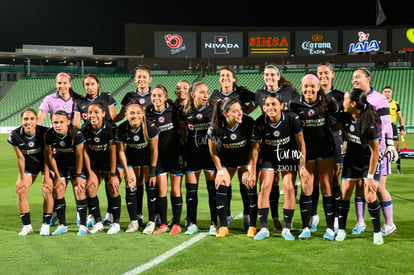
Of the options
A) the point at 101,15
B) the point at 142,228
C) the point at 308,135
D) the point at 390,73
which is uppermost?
the point at 101,15

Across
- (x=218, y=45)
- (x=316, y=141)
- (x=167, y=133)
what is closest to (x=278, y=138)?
(x=316, y=141)

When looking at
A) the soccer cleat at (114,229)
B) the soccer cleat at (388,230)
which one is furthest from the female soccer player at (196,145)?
the soccer cleat at (388,230)

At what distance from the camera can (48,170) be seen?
6641mm

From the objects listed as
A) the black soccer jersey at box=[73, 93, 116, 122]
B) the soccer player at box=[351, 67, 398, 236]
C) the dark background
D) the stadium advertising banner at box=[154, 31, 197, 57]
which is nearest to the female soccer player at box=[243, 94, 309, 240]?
the soccer player at box=[351, 67, 398, 236]

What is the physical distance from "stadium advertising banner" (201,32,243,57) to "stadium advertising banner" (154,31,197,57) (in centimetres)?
85

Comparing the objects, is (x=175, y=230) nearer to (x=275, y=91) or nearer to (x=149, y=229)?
(x=149, y=229)

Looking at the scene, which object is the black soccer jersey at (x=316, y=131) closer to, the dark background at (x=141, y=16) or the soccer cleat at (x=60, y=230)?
the soccer cleat at (x=60, y=230)

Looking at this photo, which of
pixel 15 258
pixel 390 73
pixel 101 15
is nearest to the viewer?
pixel 15 258

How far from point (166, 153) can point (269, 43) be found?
37423 mm

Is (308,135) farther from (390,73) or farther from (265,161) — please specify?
(390,73)

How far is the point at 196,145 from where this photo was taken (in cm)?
675

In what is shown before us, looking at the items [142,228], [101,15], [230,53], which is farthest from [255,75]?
[142,228]

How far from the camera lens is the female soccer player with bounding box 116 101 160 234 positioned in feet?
21.5

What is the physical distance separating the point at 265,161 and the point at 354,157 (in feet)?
3.38
